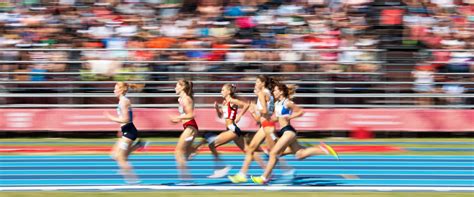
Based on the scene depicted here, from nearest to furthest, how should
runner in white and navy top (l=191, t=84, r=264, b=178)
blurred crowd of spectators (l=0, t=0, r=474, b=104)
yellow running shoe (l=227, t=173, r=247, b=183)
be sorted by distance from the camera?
yellow running shoe (l=227, t=173, r=247, b=183) → runner in white and navy top (l=191, t=84, r=264, b=178) → blurred crowd of spectators (l=0, t=0, r=474, b=104)

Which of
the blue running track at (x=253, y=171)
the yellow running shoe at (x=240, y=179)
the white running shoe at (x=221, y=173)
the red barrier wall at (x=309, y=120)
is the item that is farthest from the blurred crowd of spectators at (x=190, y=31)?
the yellow running shoe at (x=240, y=179)

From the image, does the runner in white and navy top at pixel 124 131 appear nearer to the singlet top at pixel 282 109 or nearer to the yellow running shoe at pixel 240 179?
the yellow running shoe at pixel 240 179

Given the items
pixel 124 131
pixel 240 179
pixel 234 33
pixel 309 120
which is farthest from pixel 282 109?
pixel 234 33

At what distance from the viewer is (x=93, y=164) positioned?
15477mm

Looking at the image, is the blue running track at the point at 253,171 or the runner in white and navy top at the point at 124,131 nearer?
the runner in white and navy top at the point at 124,131

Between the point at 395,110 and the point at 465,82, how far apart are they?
169 centimetres

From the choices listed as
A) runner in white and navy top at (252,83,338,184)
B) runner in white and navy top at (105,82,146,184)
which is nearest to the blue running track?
runner in white and navy top at (252,83,338,184)

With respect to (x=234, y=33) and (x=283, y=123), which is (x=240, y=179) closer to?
(x=283, y=123)

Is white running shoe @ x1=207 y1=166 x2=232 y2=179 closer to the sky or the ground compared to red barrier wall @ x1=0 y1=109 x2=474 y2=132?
closer to the sky

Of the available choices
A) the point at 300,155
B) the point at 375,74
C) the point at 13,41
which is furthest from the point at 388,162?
the point at 13,41

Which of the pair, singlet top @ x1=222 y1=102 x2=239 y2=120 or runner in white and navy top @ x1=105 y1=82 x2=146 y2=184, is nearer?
runner in white and navy top @ x1=105 y1=82 x2=146 y2=184

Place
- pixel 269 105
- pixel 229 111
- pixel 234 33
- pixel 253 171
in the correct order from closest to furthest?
pixel 269 105
pixel 229 111
pixel 253 171
pixel 234 33

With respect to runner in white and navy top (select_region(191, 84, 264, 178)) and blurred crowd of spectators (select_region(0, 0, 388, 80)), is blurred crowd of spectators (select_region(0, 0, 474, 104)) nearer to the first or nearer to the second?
blurred crowd of spectators (select_region(0, 0, 388, 80))

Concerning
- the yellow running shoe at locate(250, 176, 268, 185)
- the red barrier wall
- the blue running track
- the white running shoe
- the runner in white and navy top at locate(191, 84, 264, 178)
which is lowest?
the red barrier wall
